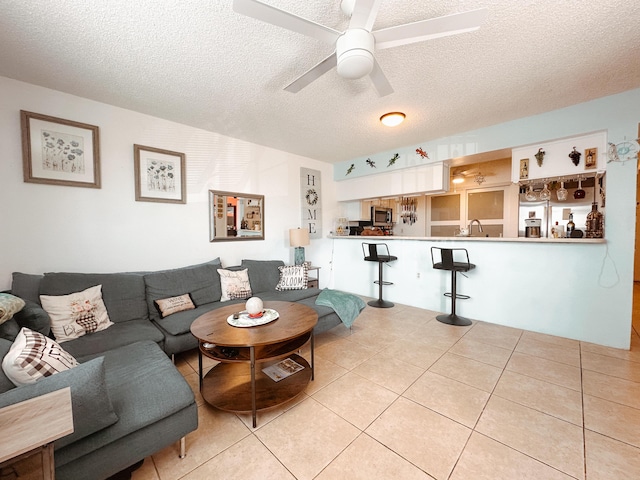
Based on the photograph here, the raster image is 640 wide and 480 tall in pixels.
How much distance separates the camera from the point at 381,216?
18.2 ft

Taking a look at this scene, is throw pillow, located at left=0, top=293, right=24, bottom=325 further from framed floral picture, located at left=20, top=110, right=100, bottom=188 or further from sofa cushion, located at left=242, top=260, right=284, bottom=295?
sofa cushion, located at left=242, top=260, right=284, bottom=295

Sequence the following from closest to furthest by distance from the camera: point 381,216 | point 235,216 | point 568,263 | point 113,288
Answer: point 113,288
point 568,263
point 235,216
point 381,216

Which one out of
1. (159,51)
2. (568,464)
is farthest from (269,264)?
(568,464)

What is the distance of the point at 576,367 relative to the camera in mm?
2246

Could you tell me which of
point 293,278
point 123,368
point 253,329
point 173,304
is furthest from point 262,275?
point 123,368

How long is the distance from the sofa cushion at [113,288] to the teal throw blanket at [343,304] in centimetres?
180

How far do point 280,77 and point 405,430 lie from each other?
282 centimetres

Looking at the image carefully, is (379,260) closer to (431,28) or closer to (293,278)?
(293,278)

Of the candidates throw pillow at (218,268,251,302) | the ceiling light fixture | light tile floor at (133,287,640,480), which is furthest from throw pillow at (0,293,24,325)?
the ceiling light fixture

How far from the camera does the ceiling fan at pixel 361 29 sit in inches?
49.7

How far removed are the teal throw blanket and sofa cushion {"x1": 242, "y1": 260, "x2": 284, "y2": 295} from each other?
81 centimetres

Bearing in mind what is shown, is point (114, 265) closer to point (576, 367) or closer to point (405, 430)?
point (405, 430)

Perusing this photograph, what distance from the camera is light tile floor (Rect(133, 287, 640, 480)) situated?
132cm

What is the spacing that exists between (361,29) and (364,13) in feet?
0.32
